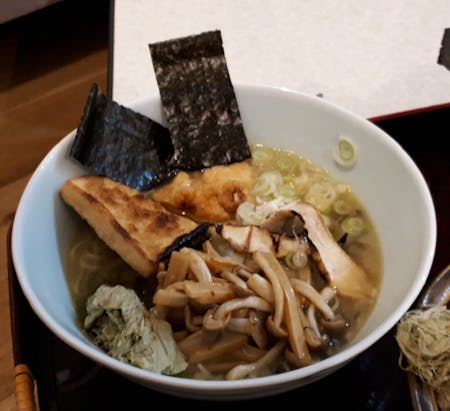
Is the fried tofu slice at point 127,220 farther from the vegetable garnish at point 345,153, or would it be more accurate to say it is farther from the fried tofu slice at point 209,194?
the vegetable garnish at point 345,153

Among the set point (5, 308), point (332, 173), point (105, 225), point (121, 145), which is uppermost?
point (121, 145)

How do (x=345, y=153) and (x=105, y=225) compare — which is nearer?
(x=105, y=225)

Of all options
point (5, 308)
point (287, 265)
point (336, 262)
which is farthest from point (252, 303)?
point (5, 308)

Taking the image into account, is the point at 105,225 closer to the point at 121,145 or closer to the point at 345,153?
the point at 121,145

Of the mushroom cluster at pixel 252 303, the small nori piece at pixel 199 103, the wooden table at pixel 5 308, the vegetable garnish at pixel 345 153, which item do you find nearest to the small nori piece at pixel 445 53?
the vegetable garnish at pixel 345 153

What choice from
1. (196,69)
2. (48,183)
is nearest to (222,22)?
(196,69)

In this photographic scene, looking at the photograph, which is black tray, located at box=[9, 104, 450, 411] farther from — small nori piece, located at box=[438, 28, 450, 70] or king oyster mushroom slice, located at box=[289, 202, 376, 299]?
small nori piece, located at box=[438, 28, 450, 70]

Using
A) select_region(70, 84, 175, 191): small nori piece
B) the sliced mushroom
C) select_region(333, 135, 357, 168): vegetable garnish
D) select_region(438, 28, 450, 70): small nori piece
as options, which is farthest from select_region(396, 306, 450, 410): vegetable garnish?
select_region(438, 28, 450, 70): small nori piece
